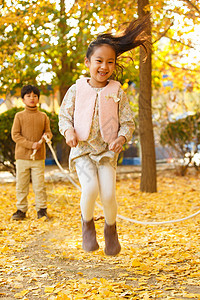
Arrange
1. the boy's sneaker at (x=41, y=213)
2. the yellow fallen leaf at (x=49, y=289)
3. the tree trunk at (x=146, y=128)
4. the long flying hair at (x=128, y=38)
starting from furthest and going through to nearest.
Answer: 1. the tree trunk at (x=146, y=128)
2. the boy's sneaker at (x=41, y=213)
3. the long flying hair at (x=128, y=38)
4. the yellow fallen leaf at (x=49, y=289)

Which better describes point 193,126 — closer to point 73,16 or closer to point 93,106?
point 73,16

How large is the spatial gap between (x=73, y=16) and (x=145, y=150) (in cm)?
339

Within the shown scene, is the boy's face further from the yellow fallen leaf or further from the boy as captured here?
the yellow fallen leaf

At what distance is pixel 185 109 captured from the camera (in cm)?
873

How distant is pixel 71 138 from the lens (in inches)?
112

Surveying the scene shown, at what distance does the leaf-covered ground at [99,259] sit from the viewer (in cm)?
273

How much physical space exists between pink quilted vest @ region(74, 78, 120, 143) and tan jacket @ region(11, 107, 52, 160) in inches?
77.0

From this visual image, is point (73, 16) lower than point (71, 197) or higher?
higher

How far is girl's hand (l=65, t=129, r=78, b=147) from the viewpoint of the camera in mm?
2834

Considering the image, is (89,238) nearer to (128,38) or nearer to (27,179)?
(128,38)

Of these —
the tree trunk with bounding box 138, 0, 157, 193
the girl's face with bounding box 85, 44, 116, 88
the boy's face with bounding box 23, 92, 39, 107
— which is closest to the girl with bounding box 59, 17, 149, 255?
the girl's face with bounding box 85, 44, 116, 88

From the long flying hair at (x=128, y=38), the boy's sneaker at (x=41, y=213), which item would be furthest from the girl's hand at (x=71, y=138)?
the boy's sneaker at (x=41, y=213)

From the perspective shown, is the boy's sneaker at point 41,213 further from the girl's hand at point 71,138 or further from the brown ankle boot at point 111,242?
the girl's hand at point 71,138

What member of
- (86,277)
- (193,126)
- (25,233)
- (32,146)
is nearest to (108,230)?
(86,277)
